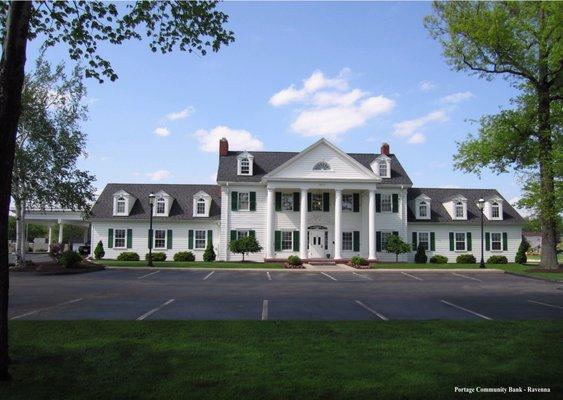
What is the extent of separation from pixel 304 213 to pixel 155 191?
540 inches

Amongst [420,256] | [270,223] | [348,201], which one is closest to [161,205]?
[270,223]

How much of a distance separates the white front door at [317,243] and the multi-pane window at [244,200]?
209 inches

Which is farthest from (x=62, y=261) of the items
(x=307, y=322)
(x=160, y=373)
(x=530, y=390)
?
(x=530, y=390)

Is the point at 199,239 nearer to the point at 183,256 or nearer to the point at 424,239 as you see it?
the point at 183,256

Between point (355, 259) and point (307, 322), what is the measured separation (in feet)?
79.0

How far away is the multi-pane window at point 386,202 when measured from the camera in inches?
1570

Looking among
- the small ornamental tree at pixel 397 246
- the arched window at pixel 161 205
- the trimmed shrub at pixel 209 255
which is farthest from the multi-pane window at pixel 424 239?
the arched window at pixel 161 205

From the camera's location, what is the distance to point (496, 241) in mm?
41812

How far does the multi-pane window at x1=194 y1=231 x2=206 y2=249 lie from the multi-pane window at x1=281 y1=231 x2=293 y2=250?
6.44 meters

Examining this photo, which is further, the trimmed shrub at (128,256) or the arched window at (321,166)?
the trimmed shrub at (128,256)

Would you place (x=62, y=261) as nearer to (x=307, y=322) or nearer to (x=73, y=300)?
(x=73, y=300)

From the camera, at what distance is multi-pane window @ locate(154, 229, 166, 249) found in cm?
3975

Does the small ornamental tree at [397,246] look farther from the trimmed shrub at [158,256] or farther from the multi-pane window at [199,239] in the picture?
the trimmed shrub at [158,256]

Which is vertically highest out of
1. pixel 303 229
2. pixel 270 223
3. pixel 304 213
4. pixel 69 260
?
pixel 304 213
